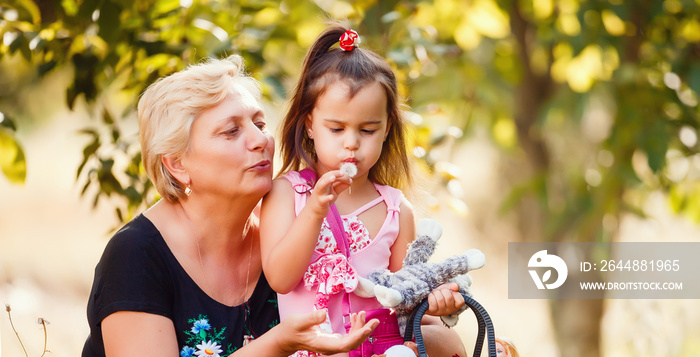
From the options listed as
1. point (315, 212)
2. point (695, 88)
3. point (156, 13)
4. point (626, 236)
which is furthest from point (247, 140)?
point (626, 236)

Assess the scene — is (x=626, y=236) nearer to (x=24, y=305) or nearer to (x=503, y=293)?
(x=503, y=293)

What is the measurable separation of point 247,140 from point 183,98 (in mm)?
203

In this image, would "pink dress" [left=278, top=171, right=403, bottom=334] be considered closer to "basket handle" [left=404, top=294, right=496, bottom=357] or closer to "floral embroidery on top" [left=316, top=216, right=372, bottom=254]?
"floral embroidery on top" [left=316, top=216, right=372, bottom=254]

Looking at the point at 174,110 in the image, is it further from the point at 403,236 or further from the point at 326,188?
the point at 403,236

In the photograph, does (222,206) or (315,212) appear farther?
(222,206)

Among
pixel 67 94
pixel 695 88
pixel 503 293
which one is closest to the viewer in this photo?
pixel 67 94

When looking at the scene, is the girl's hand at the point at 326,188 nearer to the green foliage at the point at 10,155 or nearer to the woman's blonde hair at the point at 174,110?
the woman's blonde hair at the point at 174,110

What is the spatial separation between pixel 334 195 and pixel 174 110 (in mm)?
525

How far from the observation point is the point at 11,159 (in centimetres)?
278

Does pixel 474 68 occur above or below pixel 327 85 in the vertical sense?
above

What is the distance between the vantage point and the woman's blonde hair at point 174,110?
195cm

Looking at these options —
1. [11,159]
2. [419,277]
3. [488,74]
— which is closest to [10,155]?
[11,159]

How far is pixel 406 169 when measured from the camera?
2188 millimetres

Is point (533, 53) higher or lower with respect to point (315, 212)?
higher
